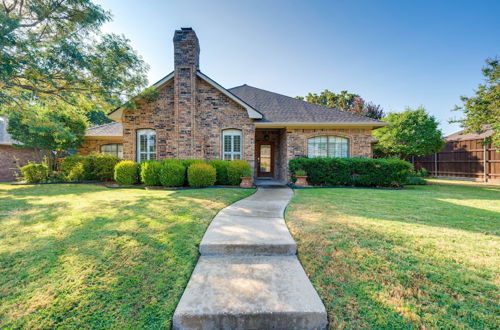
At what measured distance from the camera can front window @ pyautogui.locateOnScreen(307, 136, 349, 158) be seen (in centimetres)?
1073

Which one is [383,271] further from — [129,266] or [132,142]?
[132,142]

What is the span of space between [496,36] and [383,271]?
15.5 metres

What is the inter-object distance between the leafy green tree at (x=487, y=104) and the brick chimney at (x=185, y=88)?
1467 centimetres

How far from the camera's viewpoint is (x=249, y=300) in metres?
1.83

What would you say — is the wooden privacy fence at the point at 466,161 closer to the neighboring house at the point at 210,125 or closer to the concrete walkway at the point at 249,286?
the neighboring house at the point at 210,125

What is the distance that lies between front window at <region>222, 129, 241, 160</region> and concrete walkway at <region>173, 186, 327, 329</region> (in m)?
6.93

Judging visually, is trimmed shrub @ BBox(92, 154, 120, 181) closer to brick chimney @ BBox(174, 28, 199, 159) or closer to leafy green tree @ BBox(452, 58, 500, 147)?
brick chimney @ BBox(174, 28, 199, 159)

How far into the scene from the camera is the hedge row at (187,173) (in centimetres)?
811

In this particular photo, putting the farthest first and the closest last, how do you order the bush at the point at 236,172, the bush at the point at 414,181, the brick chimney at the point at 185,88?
1. the bush at the point at 414,181
2. the brick chimney at the point at 185,88
3. the bush at the point at 236,172

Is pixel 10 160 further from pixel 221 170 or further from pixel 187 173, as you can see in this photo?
pixel 221 170

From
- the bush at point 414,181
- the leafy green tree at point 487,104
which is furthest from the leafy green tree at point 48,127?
the leafy green tree at point 487,104

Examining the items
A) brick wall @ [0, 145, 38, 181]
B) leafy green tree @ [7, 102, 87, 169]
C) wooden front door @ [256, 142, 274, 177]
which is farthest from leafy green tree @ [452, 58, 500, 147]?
brick wall @ [0, 145, 38, 181]

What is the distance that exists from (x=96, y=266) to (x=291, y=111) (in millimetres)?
10674

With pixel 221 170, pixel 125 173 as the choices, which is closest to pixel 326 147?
pixel 221 170
